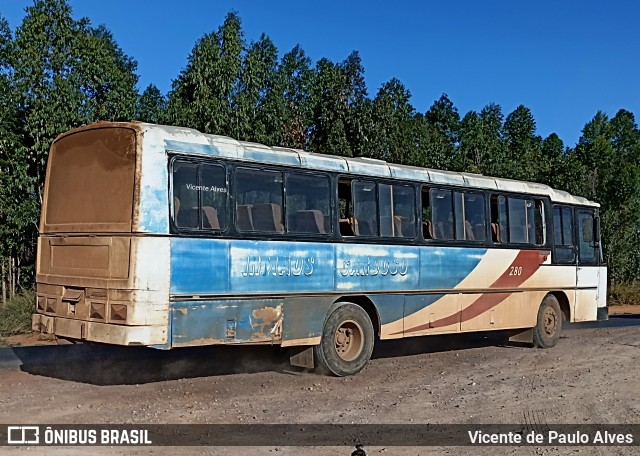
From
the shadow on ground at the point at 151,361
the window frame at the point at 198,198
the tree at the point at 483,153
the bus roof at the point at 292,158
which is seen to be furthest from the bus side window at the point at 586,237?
the tree at the point at 483,153

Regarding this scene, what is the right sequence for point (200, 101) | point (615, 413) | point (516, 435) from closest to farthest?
point (516, 435), point (615, 413), point (200, 101)

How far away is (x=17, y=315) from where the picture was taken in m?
18.6

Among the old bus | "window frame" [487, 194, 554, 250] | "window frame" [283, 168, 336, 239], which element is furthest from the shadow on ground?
"window frame" [283, 168, 336, 239]

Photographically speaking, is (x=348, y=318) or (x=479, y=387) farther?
(x=348, y=318)

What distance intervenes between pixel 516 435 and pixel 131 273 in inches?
180

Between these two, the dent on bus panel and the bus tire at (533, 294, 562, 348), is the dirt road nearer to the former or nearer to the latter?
the dent on bus panel

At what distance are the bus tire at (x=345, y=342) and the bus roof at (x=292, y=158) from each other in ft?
6.98

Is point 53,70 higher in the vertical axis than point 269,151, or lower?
higher

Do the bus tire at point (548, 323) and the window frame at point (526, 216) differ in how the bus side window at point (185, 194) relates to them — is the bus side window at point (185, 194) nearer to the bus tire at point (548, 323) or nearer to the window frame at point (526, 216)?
the window frame at point (526, 216)

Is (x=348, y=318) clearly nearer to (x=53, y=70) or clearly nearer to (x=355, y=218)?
(x=355, y=218)

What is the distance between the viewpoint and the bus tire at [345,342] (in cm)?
1151

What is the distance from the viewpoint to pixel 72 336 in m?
9.94

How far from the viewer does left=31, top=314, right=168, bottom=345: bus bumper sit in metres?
9.22

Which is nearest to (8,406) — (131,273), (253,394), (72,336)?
(72,336)
